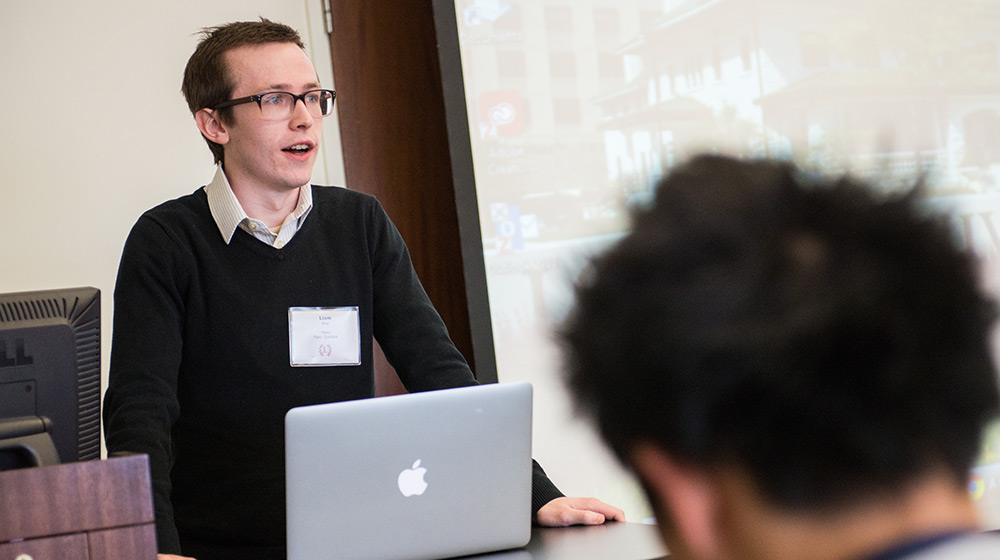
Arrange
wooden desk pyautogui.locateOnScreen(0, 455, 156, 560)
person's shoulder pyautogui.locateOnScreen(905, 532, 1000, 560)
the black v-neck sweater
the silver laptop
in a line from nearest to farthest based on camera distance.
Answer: person's shoulder pyautogui.locateOnScreen(905, 532, 1000, 560)
wooden desk pyautogui.locateOnScreen(0, 455, 156, 560)
the silver laptop
the black v-neck sweater

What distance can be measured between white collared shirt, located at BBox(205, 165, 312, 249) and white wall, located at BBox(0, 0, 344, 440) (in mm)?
1360

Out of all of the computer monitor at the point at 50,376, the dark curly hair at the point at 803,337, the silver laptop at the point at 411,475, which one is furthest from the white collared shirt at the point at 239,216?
the dark curly hair at the point at 803,337

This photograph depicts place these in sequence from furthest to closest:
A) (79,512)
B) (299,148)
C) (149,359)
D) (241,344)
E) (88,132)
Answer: (88,132)
(299,148)
(241,344)
(149,359)
(79,512)

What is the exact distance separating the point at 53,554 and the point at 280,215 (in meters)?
0.95

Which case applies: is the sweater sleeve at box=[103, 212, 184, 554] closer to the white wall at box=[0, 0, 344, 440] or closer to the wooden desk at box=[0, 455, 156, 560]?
the wooden desk at box=[0, 455, 156, 560]

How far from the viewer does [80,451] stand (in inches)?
54.4

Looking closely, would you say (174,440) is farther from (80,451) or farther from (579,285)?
(579,285)

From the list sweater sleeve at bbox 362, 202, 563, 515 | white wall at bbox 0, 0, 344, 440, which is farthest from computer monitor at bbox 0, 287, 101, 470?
white wall at bbox 0, 0, 344, 440

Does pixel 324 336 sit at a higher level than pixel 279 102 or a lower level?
lower

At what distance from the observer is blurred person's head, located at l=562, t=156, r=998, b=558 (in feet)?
1.31

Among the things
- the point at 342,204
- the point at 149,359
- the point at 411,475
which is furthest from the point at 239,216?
the point at 411,475

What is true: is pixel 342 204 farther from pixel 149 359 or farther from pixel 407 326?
pixel 149 359

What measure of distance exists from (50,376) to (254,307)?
50 centimetres

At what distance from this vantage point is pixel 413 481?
4.40 ft
